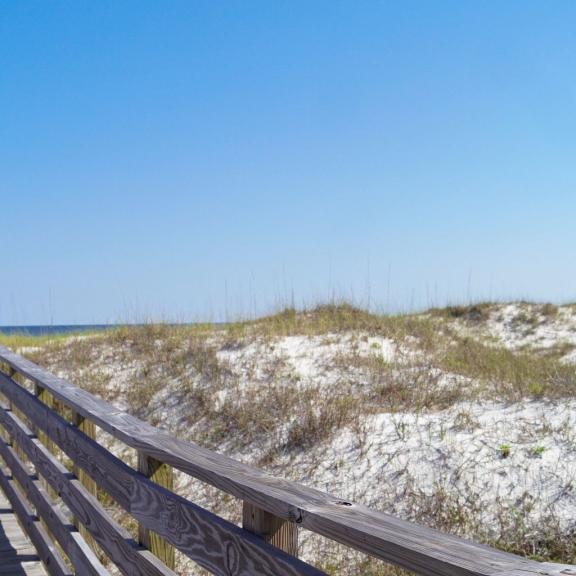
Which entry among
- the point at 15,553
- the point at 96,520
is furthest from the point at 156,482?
the point at 15,553

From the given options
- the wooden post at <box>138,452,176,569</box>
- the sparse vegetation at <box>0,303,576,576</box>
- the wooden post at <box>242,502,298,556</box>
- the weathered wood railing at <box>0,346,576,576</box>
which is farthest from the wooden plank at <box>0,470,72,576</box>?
the wooden post at <box>242,502,298,556</box>

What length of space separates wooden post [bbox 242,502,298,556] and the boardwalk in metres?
3.09

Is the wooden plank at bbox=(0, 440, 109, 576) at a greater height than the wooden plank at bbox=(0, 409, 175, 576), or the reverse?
the wooden plank at bbox=(0, 409, 175, 576)

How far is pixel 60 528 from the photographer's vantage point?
153 inches

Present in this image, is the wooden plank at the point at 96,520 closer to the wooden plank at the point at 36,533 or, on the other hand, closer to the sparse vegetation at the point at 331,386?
the wooden plank at the point at 36,533

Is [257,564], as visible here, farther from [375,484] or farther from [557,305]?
[557,305]

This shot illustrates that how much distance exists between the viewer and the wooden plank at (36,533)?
3924 millimetres

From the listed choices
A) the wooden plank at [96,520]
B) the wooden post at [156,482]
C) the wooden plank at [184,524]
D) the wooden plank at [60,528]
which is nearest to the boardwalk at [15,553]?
the wooden plank at [60,528]

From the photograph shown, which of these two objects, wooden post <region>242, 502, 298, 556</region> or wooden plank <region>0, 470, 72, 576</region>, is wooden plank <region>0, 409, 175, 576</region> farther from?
wooden post <region>242, 502, 298, 556</region>

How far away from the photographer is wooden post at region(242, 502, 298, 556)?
1.90m

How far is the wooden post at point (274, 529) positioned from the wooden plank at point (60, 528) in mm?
1584

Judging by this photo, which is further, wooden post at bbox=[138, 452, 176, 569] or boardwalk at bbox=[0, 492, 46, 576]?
boardwalk at bbox=[0, 492, 46, 576]

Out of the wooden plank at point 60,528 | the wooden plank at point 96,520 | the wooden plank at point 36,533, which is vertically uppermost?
the wooden plank at point 96,520

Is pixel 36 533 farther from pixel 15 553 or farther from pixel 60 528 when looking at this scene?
pixel 60 528
